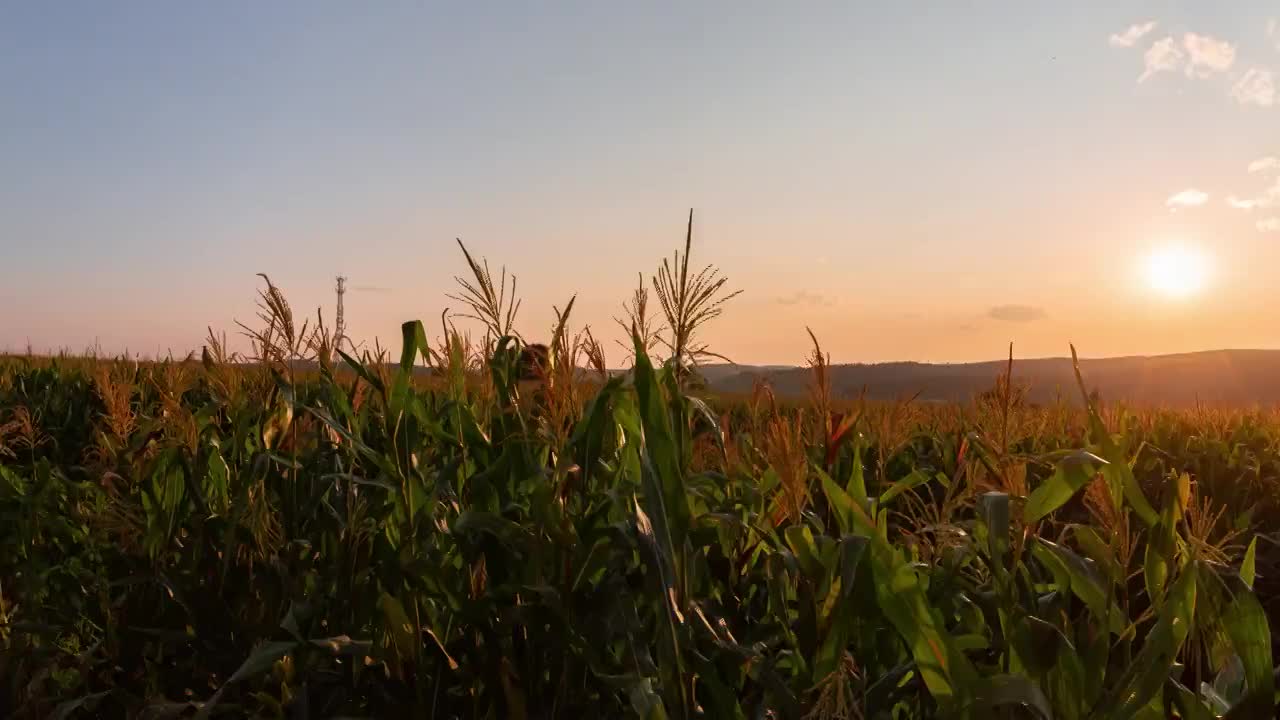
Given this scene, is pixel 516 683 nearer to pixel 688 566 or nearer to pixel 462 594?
pixel 462 594

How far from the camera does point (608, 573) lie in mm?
2275

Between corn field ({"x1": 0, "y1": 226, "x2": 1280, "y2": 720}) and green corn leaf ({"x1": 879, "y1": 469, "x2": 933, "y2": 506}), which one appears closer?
corn field ({"x1": 0, "y1": 226, "x2": 1280, "y2": 720})

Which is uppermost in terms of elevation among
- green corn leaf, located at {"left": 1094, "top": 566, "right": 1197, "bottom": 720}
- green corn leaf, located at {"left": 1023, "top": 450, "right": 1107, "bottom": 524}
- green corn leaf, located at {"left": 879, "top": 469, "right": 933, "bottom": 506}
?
green corn leaf, located at {"left": 1023, "top": 450, "right": 1107, "bottom": 524}

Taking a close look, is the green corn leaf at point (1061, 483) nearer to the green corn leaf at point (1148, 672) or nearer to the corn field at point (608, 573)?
the corn field at point (608, 573)

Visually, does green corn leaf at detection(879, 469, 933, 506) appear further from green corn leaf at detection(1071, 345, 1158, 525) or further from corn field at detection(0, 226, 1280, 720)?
green corn leaf at detection(1071, 345, 1158, 525)

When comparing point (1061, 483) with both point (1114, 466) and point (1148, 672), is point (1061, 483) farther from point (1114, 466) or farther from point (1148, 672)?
point (1148, 672)

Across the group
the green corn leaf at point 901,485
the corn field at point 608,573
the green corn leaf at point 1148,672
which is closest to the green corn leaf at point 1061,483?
the corn field at point 608,573

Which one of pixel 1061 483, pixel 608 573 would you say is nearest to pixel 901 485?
pixel 1061 483

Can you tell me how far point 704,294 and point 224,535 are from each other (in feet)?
6.01

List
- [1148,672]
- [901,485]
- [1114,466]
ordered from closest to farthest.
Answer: [1148,672]
[1114,466]
[901,485]

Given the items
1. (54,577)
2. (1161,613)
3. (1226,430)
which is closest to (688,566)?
(1161,613)

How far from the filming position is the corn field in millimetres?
1921

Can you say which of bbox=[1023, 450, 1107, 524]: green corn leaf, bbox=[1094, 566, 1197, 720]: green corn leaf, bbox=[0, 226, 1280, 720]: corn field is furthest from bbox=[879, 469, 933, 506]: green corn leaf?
bbox=[1094, 566, 1197, 720]: green corn leaf

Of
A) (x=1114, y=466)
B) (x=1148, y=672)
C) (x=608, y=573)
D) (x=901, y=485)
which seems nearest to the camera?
(x=1148, y=672)
